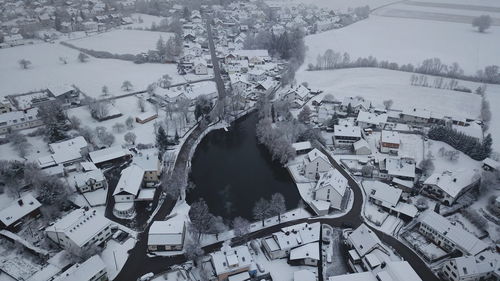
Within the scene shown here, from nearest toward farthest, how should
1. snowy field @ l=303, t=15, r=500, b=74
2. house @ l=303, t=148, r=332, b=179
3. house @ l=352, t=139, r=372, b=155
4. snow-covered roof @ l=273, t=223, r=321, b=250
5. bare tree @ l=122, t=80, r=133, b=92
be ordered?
snow-covered roof @ l=273, t=223, r=321, b=250, house @ l=303, t=148, r=332, b=179, house @ l=352, t=139, r=372, b=155, bare tree @ l=122, t=80, r=133, b=92, snowy field @ l=303, t=15, r=500, b=74

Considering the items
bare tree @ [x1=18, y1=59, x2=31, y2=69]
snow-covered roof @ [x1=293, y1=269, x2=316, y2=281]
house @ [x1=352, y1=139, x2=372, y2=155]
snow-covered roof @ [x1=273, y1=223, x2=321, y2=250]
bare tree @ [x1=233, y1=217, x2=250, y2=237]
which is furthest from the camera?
bare tree @ [x1=18, y1=59, x2=31, y2=69]

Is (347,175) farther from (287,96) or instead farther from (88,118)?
(88,118)

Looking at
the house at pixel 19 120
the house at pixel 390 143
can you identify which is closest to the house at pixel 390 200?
the house at pixel 390 143

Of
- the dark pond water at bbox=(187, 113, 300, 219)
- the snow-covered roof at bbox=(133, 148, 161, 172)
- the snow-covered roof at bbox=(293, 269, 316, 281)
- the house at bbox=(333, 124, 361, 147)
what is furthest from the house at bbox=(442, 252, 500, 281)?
the snow-covered roof at bbox=(133, 148, 161, 172)

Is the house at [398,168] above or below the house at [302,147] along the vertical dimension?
below

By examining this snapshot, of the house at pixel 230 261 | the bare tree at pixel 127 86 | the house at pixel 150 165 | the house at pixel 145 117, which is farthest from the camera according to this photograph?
the bare tree at pixel 127 86

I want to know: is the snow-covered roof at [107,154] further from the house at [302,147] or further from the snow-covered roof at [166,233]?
the house at [302,147]

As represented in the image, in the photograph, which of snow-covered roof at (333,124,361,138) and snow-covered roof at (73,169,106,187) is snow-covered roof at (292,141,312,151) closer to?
snow-covered roof at (333,124,361,138)
